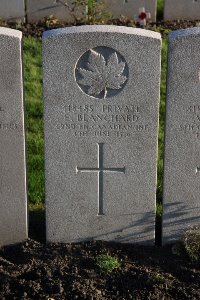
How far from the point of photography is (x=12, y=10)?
10148 mm

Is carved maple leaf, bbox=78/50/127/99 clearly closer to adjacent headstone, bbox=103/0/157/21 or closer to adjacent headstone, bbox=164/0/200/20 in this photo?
adjacent headstone, bbox=103/0/157/21

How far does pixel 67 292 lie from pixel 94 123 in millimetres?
1202

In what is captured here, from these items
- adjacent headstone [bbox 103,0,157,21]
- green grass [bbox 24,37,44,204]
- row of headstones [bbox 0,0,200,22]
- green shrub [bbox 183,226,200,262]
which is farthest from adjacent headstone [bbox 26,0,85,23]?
green shrub [bbox 183,226,200,262]

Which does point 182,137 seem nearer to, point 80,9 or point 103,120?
point 103,120

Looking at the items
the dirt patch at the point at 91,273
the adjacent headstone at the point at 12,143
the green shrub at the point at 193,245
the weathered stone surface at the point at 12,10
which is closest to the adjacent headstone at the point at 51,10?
the weathered stone surface at the point at 12,10

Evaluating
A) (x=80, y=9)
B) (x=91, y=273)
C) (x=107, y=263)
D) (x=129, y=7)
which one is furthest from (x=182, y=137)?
(x=129, y=7)

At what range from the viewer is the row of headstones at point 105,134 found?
492cm

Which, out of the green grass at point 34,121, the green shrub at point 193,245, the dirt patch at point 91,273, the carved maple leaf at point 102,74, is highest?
the carved maple leaf at point 102,74

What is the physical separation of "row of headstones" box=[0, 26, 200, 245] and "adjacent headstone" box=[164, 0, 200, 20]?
552cm

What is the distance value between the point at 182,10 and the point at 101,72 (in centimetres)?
577

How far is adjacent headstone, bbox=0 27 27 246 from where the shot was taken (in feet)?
16.2

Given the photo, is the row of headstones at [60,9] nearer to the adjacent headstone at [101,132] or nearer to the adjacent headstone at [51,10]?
Answer: the adjacent headstone at [51,10]

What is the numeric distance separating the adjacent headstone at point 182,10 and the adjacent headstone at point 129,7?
0.21 m

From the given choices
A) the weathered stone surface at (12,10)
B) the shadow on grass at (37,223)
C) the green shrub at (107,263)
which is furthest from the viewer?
the weathered stone surface at (12,10)
